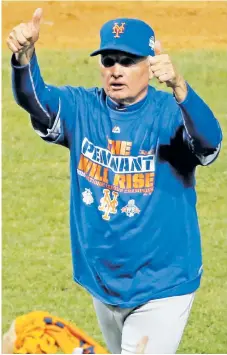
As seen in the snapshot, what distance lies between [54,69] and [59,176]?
11.8 feet

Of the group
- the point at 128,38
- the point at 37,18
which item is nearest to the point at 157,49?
the point at 128,38

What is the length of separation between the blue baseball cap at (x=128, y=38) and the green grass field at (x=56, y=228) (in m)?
2.92

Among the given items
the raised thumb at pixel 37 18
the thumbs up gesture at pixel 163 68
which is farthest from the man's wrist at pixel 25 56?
the thumbs up gesture at pixel 163 68

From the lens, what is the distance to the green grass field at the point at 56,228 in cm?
845

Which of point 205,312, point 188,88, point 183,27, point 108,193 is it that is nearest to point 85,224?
point 108,193

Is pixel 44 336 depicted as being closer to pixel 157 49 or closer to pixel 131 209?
pixel 131 209

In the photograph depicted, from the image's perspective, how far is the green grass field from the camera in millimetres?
8453

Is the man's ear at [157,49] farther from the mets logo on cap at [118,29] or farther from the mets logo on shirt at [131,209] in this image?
the mets logo on shirt at [131,209]

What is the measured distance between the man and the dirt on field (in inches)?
423

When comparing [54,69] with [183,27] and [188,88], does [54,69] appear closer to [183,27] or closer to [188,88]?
[183,27]

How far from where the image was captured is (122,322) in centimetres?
585

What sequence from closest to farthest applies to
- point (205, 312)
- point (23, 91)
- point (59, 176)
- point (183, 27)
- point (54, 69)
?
point (23, 91)
point (205, 312)
point (59, 176)
point (54, 69)
point (183, 27)

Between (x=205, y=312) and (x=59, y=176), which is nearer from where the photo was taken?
(x=205, y=312)

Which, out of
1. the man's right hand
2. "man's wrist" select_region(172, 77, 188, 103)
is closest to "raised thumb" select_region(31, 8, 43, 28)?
the man's right hand
